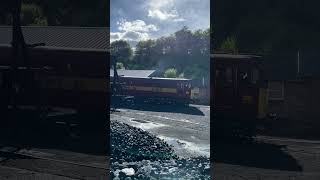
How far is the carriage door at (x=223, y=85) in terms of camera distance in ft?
7.30

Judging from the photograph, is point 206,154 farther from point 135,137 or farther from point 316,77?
point 316,77

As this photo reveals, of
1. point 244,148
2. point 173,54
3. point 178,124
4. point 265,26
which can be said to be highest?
point 265,26

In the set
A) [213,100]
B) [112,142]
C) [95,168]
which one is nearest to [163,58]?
[213,100]

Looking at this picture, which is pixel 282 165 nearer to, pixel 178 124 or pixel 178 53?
pixel 178 124

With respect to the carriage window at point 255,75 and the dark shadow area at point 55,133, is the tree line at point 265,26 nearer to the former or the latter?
the carriage window at point 255,75

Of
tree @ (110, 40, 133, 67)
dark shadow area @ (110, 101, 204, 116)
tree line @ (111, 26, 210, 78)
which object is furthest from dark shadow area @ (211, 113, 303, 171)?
tree @ (110, 40, 133, 67)

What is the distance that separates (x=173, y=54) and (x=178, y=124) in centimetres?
39

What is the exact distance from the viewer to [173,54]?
230cm

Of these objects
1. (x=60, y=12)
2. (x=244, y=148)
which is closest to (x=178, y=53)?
(x=244, y=148)

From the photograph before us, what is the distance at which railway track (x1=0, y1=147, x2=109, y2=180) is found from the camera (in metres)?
2.44

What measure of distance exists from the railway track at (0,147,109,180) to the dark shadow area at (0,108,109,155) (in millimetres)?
35

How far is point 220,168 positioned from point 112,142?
637 millimetres

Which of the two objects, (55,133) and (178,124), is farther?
(55,133)

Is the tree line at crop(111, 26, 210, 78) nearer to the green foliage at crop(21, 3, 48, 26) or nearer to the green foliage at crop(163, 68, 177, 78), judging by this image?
the green foliage at crop(163, 68, 177, 78)
